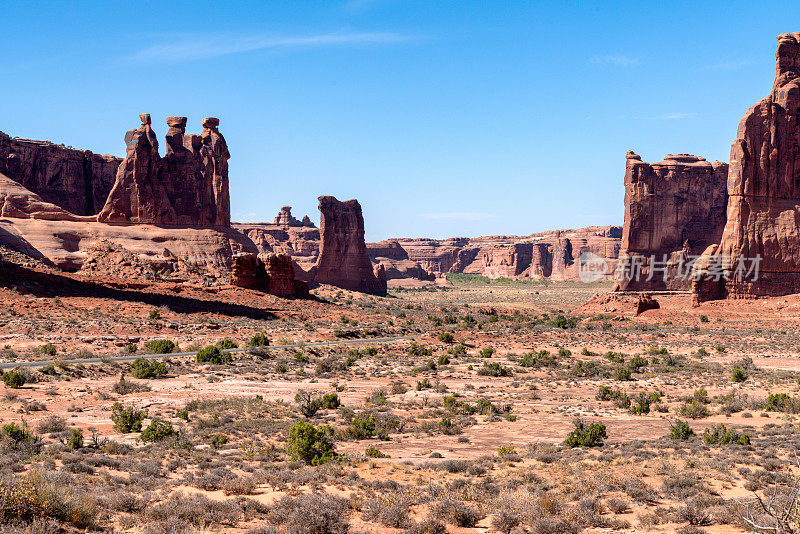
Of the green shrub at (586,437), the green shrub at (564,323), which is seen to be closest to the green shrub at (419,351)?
the green shrub at (564,323)

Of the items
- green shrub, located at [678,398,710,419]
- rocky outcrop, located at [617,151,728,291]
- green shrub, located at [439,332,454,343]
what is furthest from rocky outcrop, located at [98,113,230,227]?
green shrub, located at [678,398,710,419]

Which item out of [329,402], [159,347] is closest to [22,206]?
[159,347]

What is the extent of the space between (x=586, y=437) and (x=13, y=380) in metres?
18.7

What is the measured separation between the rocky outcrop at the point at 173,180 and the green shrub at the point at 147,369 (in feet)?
159

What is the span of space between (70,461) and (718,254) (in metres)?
55.1

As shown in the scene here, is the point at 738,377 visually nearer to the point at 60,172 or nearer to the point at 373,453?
the point at 373,453

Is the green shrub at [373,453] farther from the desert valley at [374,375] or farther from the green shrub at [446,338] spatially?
the green shrub at [446,338]

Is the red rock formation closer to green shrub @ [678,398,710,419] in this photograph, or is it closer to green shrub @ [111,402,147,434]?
green shrub @ [111,402,147,434]

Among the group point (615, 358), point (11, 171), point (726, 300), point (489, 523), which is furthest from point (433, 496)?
point (11, 171)

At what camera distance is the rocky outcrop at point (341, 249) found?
92875mm

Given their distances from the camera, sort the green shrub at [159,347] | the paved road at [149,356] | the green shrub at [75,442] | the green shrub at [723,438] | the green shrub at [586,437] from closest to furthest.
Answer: the green shrub at [75,442], the green shrub at [723,438], the green shrub at [586,437], the paved road at [149,356], the green shrub at [159,347]

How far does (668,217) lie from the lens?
74250 millimetres

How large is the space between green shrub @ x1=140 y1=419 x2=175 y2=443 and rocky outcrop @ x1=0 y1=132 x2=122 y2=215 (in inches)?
2859

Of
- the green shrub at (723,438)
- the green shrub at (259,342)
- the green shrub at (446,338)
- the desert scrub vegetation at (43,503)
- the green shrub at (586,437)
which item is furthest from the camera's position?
the green shrub at (446,338)
